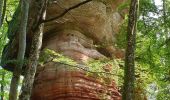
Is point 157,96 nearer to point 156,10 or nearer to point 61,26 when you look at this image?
point 156,10

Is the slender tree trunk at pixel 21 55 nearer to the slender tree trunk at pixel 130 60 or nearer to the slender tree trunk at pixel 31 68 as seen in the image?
the slender tree trunk at pixel 31 68

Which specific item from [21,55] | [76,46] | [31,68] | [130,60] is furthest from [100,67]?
[21,55]

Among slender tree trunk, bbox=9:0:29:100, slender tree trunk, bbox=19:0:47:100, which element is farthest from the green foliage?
slender tree trunk, bbox=9:0:29:100

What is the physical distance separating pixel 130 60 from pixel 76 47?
4.73 meters

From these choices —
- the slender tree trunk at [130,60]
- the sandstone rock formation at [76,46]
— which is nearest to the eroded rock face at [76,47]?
the sandstone rock formation at [76,46]

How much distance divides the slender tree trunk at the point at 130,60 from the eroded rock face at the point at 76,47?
3.17 metres

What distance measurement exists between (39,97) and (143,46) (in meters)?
4.15

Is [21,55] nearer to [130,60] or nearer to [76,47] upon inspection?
[76,47]

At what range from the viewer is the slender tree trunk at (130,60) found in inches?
309

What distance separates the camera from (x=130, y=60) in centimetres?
817

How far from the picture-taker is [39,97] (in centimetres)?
1208

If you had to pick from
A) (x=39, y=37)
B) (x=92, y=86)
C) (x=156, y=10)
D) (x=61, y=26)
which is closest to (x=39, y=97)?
(x=92, y=86)

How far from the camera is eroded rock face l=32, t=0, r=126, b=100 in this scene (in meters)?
11.7

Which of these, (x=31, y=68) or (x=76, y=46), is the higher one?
(x=76, y=46)
